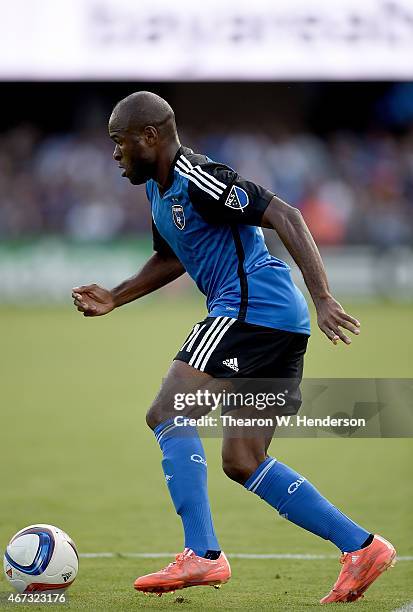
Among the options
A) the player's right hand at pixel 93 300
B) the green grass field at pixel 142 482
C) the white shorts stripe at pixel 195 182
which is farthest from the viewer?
the player's right hand at pixel 93 300

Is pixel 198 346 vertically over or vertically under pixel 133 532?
Answer: over

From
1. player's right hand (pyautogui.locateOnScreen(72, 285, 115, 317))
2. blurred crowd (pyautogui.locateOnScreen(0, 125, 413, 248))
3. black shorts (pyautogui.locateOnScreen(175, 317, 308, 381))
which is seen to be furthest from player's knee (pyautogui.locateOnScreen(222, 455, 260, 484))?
blurred crowd (pyautogui.locateOnScreen(0, 125, 413, 248))

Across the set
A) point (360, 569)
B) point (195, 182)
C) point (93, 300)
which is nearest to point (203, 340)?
point (195, 182)

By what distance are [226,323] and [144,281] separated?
811 millimetres

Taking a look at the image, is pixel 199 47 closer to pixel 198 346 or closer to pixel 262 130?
pixel 262 130

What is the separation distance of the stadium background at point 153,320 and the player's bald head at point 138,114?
203cm

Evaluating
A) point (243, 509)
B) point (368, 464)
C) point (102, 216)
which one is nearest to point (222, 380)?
point (243, 509)

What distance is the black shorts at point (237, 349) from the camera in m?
4.91

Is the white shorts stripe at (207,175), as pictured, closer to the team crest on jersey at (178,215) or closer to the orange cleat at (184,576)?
the team crest on jersey at (178,215)

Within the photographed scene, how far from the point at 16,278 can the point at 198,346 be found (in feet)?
59.8

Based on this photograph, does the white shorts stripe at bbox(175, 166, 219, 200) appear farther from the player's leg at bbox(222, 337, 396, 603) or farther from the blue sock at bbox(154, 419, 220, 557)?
the blue sock at bbox(154, 419, 220, 557)

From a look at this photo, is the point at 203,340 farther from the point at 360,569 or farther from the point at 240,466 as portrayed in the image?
the point at 360,569

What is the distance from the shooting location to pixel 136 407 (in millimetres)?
11734

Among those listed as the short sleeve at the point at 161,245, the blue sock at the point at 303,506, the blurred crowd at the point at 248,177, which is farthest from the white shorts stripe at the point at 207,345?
the blurred crowd at the point at 248,177
